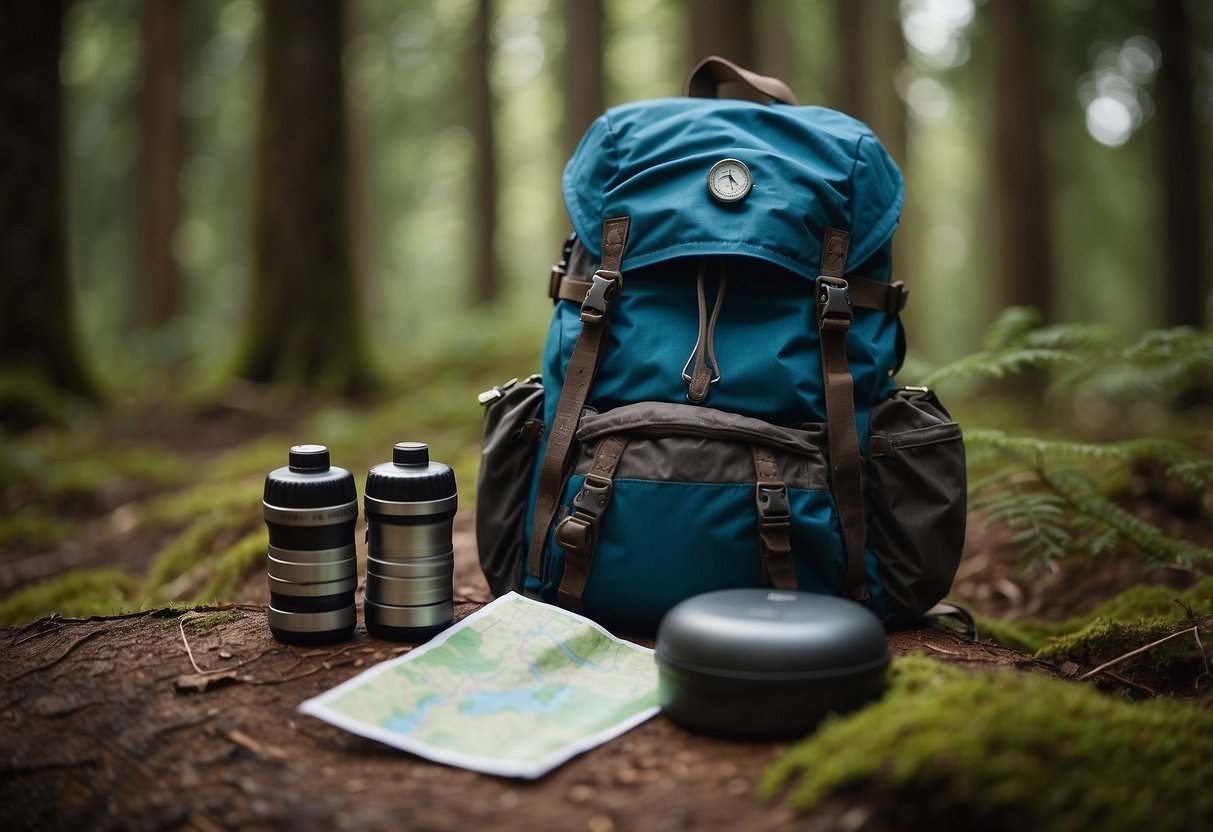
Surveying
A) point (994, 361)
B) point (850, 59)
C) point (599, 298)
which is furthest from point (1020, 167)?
point (599, 298)

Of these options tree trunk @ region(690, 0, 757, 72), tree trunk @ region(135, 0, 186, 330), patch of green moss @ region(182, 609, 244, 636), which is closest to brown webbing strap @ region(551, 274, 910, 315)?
patch of green moss @ region(182, 609, 244, 636)

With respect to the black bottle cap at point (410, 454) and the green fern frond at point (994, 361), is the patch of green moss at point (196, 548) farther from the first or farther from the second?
the green fern frond at point (994, 361)

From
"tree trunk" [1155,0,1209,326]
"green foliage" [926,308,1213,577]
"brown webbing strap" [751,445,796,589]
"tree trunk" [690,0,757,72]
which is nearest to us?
"brown webbing strap" [751,445,796,589]

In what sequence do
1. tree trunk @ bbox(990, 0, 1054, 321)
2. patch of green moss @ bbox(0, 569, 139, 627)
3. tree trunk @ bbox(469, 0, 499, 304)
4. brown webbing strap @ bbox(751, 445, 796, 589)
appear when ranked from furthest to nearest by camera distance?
tree trunk @ bbox(469, 0, 499, 304), tree trunk @ bbox(990, 0, 1054, 321), patch of green moss @ bbox(0, 569, 139, 627), brown webbing strap @ bbox(751, 445, 796, 589)

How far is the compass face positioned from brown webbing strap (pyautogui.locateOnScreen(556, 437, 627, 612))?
82 cm

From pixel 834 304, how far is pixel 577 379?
83 cm

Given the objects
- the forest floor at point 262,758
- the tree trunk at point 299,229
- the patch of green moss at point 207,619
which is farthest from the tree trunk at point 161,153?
the forest floor at point 262,758

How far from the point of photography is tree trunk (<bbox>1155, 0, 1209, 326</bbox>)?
9.04 meters

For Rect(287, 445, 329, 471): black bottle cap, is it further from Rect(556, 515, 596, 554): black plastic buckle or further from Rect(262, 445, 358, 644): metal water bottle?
Rect(556, 515, 596, 554): black plastic buckle

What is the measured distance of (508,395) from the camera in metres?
3.11

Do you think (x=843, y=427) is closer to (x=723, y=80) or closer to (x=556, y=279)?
(x=556, y=279)

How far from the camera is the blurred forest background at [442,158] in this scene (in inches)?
298

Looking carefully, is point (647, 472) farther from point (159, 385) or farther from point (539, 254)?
point (539, 254)

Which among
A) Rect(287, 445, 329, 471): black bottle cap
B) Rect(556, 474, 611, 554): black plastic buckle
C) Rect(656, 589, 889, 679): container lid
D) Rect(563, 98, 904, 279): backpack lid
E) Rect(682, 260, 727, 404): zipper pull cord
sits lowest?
Rect(656, 589, 889, 679): container lid
